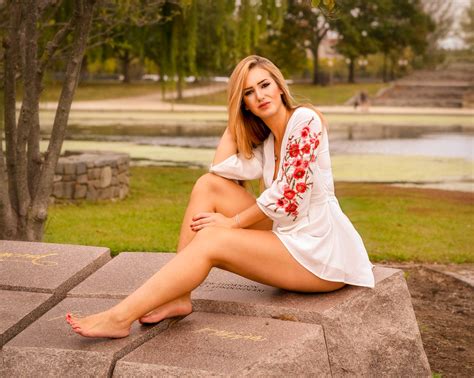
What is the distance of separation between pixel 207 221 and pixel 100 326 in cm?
62

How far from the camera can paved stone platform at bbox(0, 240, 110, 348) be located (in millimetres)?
3342

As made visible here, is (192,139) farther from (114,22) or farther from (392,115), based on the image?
(392,115)

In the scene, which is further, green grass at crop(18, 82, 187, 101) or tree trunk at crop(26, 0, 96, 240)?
green grass at crop(18, 82, 187, 101)

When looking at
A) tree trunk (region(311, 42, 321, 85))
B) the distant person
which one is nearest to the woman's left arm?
the distant person

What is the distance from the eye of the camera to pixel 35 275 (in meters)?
3.84

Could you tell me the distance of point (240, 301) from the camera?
337cm

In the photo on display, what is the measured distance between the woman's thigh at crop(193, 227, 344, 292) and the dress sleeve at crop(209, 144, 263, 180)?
0.31 metres

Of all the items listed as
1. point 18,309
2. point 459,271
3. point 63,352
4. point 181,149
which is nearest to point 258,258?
point 63,352

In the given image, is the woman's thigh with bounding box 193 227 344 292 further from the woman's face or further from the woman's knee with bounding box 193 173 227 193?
the woman's face

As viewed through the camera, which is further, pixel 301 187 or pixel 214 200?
pixel 214 200

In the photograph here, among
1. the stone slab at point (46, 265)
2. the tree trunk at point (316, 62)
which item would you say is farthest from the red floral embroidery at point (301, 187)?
the tree trunk at point (316, 62)

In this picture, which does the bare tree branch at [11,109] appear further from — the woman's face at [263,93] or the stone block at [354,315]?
the woman's face at [263,93]

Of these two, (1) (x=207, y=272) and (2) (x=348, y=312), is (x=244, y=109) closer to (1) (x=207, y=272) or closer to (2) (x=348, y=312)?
(1) (x=207, y=272)

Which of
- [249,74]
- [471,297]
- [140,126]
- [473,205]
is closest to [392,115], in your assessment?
[140,126]
